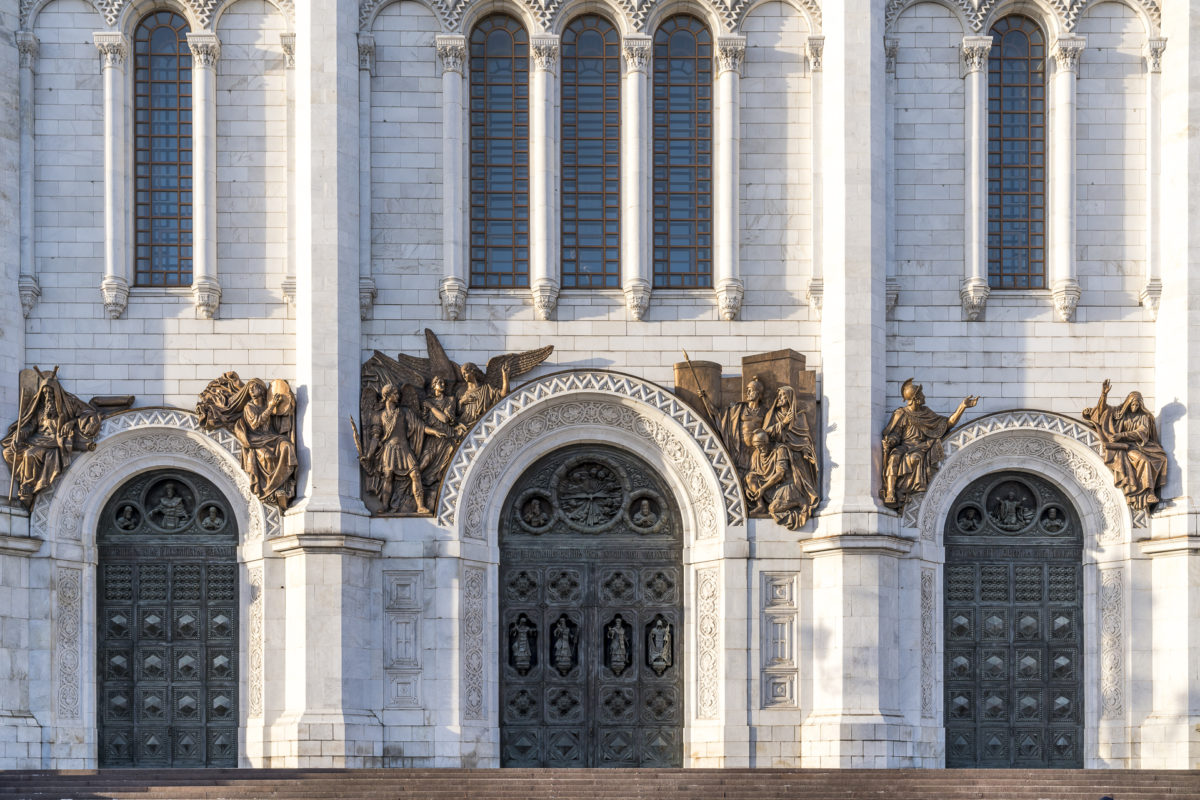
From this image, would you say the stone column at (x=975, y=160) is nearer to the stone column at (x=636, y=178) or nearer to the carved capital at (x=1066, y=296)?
the carved capital at (x=1066, y=296)

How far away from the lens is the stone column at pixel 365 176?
3173 centimetres

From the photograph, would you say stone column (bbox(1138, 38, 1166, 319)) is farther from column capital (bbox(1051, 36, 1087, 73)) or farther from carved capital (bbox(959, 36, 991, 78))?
carved capital (bbox(959, 36, 991, 78))

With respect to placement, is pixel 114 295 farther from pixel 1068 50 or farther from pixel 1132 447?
pixel 1132 447

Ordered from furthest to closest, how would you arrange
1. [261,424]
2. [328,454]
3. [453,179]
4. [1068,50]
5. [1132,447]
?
[1068,50] → [453,179] → [1132,447] → [261,424] → [328,454]

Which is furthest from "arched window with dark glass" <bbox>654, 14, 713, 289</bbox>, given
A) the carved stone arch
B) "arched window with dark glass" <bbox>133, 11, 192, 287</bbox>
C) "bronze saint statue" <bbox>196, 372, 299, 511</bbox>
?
"arched window with dark glass" <bbox>133, 11, 192, 287</bbox>

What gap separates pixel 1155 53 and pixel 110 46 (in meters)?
17.7

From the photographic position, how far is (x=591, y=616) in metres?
32.0

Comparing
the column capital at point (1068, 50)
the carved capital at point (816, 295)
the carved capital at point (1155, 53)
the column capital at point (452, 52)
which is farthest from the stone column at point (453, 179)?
the carved capital at point (1155, 53)

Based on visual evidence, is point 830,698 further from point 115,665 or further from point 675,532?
point 115,665

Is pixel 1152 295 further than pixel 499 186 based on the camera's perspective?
No

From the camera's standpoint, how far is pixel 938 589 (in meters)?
31.9

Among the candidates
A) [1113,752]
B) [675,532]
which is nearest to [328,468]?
[675,532]

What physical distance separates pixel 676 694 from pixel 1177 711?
815cm

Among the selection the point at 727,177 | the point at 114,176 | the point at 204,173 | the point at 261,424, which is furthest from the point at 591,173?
the point at 114,176
